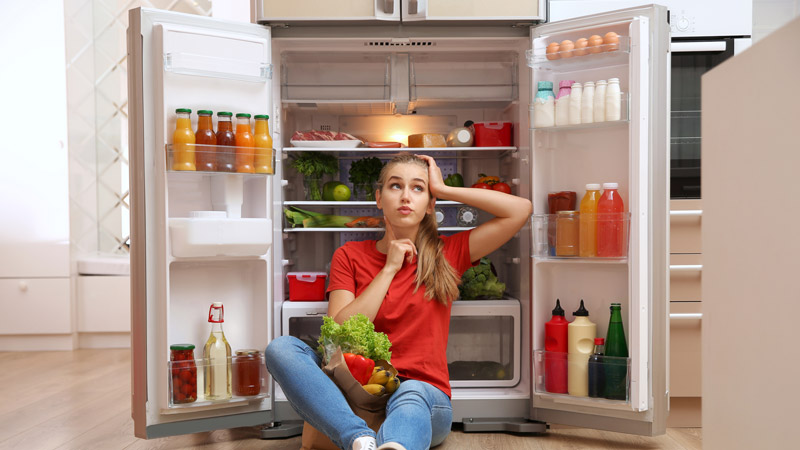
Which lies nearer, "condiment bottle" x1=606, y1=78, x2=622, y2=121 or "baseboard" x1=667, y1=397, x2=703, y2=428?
"condiment bottle" x1=606, y1=78, x2=622, y2=121

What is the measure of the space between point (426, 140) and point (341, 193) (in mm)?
462

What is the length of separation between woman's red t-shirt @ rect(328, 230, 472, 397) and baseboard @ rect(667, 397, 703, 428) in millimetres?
1041

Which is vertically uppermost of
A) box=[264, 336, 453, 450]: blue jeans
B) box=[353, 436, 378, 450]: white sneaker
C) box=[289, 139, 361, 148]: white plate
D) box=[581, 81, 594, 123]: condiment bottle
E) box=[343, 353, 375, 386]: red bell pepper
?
box=[581, 81, 594, 123]: condiment bottle

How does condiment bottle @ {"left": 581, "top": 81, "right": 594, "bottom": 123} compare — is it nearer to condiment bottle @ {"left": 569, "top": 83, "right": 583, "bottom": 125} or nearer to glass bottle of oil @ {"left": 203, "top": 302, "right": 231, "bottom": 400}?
condiment bottle @ {"left": 569, "top": 83, "right": 583, "bottom": 125}

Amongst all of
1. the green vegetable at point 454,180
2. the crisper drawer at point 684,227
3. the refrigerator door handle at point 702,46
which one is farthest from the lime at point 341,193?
the refrigerator door handle at point 702,46

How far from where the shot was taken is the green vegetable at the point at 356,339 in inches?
93.4

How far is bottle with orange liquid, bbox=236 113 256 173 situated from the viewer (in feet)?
8.43

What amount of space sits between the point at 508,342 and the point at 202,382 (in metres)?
1.33

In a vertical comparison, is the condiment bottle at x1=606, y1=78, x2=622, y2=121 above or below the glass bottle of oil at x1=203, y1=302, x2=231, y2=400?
above

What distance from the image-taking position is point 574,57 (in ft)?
8.71

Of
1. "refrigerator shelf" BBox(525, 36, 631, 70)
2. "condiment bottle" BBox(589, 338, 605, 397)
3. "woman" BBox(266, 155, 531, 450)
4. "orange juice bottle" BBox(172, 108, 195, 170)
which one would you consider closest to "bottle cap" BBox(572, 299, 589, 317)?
"condiment bottle" BBox(589, 338, 605, 397)

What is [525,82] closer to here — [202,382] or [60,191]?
[202,382]

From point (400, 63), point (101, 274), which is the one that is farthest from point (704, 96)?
point (101, 274)

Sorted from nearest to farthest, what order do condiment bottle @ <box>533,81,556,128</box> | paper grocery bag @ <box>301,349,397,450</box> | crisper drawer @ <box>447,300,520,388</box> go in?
paper grocery bag @ <box>301,349,397,450</box>
condiment bottle @ <box>533,81,556,128</box>
crisper drawer @ <box>447,300,520,388</box>
